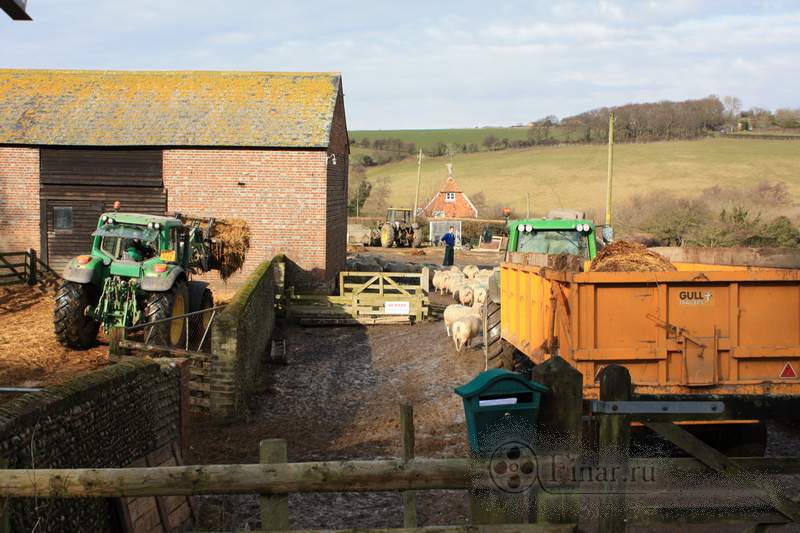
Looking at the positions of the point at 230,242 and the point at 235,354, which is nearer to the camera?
the point at 235,354

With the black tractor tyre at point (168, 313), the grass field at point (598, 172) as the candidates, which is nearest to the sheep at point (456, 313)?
the black tractor tyre at point (168, 313)

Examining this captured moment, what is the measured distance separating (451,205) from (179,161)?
1586 inches

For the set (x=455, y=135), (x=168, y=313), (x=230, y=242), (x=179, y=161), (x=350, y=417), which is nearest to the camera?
(x=350, y=417)

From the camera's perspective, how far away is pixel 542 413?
14.0 ft

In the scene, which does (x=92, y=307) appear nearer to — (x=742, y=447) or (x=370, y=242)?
(x=742, y=447)

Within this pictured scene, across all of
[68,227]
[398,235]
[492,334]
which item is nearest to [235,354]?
[492,334]

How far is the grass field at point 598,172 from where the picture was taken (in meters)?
65.9

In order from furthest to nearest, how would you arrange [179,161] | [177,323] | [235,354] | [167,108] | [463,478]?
[167,108]
[179,161]
[177,323]
[235,354]
[463,478]

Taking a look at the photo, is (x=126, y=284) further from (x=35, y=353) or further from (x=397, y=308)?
(x=397, y=308)

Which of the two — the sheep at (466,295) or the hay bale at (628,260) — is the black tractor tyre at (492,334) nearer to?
the hay bale at (628,260)

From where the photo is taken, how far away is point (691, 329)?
27.1 feet

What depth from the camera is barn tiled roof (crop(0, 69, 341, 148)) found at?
23.4 metres

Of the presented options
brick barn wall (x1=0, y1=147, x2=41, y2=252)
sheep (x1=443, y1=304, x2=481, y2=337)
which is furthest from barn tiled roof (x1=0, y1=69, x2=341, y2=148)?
sheep (x1=443, y1=304, x2=481, y2=337)

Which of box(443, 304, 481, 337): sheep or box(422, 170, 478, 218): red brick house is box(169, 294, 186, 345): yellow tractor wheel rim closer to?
box(443, 304, 481, 337): sheep
